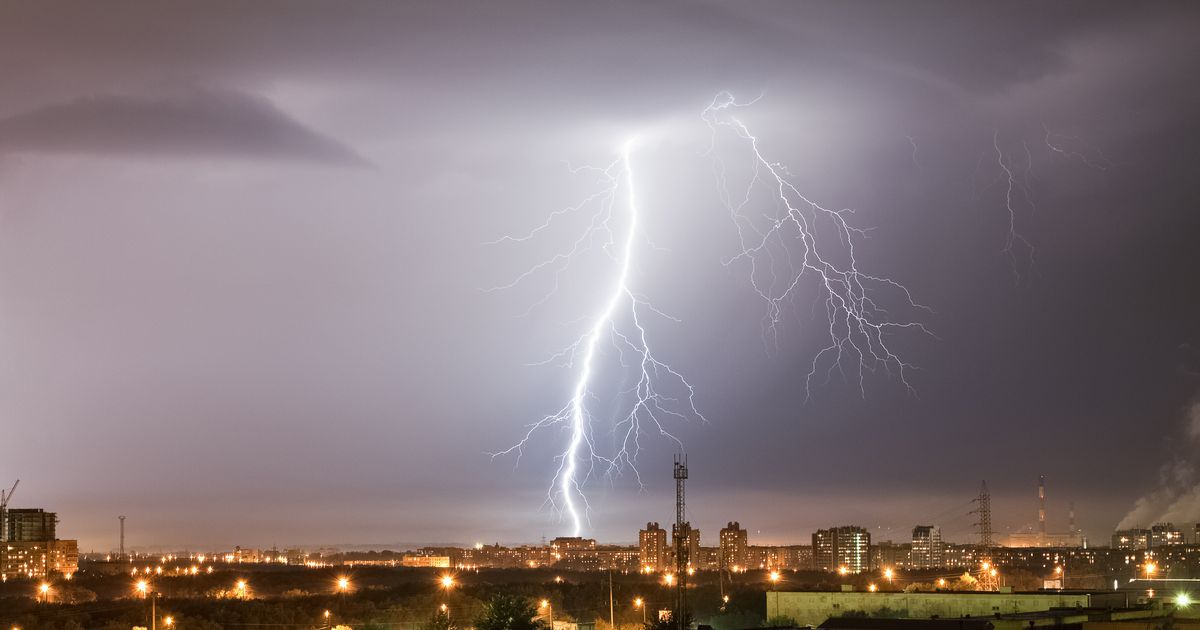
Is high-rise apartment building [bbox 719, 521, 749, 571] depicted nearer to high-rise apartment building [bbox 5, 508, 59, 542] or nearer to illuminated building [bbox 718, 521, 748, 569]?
illuminated building [bbox 718, 521, 748, 569]

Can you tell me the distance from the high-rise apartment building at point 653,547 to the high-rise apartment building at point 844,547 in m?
24.8

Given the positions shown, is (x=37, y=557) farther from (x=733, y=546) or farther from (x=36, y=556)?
(x=733, y=546)

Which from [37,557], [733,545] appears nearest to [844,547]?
[733,545]

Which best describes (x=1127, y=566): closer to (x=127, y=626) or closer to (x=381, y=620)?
(x=381, y=620)

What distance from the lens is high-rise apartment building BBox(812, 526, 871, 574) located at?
176 meters

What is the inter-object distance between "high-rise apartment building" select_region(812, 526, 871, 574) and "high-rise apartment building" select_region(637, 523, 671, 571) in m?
24.8

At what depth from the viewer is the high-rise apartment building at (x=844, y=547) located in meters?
176

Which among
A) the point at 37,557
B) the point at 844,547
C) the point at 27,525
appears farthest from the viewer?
the point at 844,547

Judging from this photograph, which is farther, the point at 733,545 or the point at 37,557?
the point at 733,545

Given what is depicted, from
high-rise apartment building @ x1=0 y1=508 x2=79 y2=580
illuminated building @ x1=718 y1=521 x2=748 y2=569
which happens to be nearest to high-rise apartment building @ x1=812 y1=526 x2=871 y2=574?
illuminated building @ x1=718 y1=521 x2=748 y2=569

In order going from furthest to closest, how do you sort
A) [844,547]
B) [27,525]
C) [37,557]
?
[844,547] < [27,525] < [37,557]

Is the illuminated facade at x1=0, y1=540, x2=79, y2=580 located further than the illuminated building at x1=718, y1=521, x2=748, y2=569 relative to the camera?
No

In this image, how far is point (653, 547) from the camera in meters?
170

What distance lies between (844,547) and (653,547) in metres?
29.4
